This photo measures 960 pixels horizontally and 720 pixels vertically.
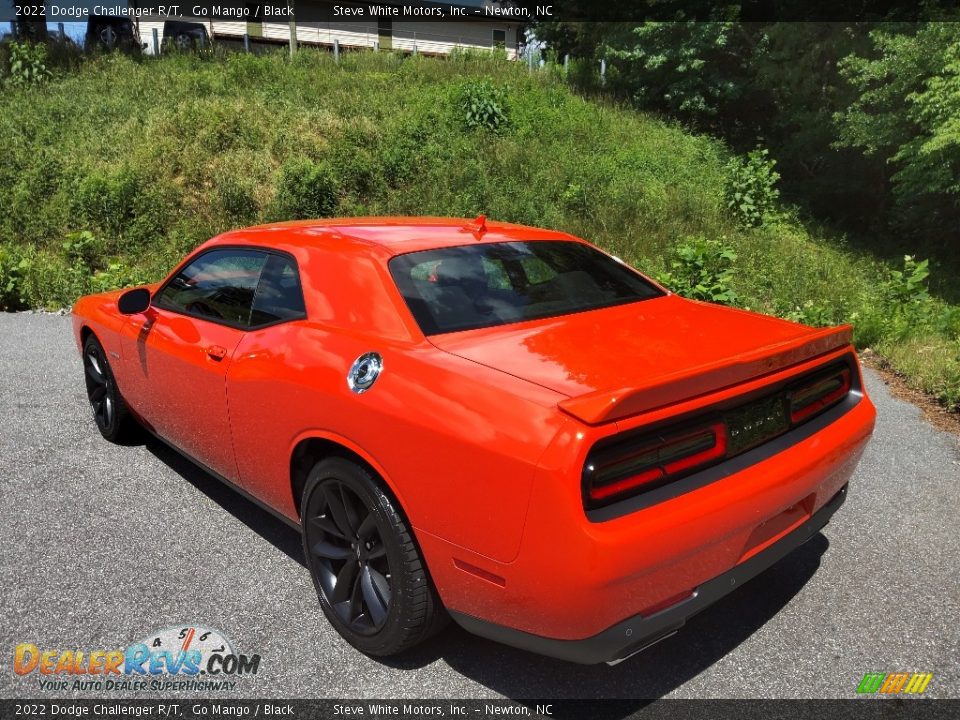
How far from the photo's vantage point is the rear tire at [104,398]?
4.33 metres

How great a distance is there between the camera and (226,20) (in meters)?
31.0

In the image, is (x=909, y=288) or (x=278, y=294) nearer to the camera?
(x=278, y=294)

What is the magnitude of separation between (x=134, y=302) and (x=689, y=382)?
297 centimetres

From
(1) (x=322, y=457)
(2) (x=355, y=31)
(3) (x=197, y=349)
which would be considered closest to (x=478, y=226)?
(1) (x=322, y=457)

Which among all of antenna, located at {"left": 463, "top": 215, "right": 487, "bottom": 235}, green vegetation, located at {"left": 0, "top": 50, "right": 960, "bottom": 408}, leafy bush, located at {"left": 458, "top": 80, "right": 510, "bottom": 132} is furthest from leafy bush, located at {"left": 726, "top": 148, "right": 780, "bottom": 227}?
antenna, located at {"left": 463, "top": 215, "right": 487, "bottom": 235}

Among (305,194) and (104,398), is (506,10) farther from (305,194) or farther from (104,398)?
(104,398)

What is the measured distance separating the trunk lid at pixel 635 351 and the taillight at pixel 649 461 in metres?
0.12

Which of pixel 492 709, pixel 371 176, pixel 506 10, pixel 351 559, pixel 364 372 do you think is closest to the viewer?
pixel 492 709

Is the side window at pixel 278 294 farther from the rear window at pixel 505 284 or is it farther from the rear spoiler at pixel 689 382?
the rear spoiler at pixel 689 382

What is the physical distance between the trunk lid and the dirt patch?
3.07 meters

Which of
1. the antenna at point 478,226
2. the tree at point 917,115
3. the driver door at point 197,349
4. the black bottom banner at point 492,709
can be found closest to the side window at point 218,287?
the driver door at point 197,349

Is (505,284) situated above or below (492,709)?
above

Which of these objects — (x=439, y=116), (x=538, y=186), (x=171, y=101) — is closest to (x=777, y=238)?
(x=538, y=186)

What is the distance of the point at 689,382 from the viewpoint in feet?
6.66
